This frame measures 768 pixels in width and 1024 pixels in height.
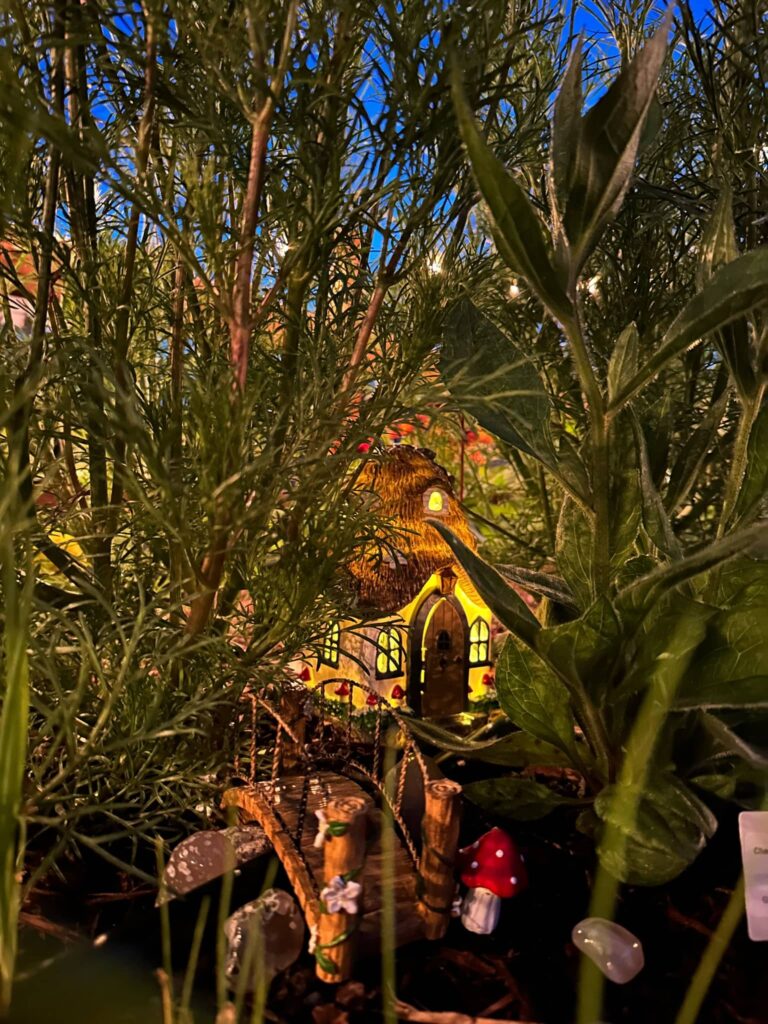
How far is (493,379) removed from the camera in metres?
0.61

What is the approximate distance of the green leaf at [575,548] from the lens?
0.68 meters

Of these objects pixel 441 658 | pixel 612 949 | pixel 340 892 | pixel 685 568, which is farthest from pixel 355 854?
pixel 441 658

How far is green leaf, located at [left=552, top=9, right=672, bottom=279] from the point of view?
466 millimetres

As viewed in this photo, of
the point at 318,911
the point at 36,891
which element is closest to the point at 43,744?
the point at 36,891

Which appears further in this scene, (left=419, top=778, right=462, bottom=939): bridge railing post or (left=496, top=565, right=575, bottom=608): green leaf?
(left=496, top=565, right=575, bottom=608): green leaf

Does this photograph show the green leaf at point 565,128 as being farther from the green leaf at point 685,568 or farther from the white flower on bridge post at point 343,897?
the white flower on bridge post at point 343,897

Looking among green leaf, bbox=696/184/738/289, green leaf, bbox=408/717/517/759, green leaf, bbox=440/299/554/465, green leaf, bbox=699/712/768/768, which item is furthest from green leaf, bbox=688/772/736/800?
green leaf, bbox=696/184/738/289

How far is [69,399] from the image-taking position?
568 millimetres

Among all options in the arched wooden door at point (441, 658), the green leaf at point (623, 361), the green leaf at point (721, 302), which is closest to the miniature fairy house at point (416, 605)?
the arched wooden door at point (441, 658)

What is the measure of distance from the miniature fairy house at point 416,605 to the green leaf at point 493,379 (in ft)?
0.93

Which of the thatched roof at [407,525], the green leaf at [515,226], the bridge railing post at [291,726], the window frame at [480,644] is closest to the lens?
the green leaf at [515,226]

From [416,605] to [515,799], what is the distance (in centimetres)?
36

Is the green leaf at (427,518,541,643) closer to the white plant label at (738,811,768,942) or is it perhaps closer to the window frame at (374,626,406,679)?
the white plant label at (738,811,768,942)

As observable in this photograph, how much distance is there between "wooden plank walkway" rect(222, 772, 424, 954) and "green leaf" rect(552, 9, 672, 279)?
406 millimetres
